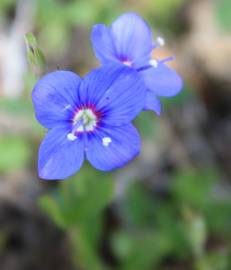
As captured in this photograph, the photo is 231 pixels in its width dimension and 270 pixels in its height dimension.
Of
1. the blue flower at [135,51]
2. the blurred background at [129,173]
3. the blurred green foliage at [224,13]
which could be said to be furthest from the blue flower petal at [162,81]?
the blurred green foliage at [224,13]

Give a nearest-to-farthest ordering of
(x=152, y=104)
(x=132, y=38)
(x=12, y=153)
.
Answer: (x=152, y=104)
(x=132, y=38)
(x=12, y=153)

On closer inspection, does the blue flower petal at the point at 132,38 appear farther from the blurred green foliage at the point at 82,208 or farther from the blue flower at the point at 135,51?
the blurred green foliage at the point at 82,208

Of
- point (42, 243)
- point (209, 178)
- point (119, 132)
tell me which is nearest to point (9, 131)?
point (42, 243)

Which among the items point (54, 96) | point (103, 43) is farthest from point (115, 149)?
point (103, 43)

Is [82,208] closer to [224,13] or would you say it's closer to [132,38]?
[132,38]

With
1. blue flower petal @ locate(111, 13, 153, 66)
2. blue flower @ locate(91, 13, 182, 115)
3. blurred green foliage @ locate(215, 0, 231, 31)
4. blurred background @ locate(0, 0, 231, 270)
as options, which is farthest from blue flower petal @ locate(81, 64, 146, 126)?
blurred green foliage @ locate(215, 0, 231, 31)

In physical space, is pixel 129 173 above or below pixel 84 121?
below

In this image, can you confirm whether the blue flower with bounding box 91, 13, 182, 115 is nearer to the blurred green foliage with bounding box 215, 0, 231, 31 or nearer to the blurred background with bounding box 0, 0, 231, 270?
the blurred background with bounding box 0, 0, 231, 270

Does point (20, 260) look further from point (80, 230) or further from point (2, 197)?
point (80, 230)
